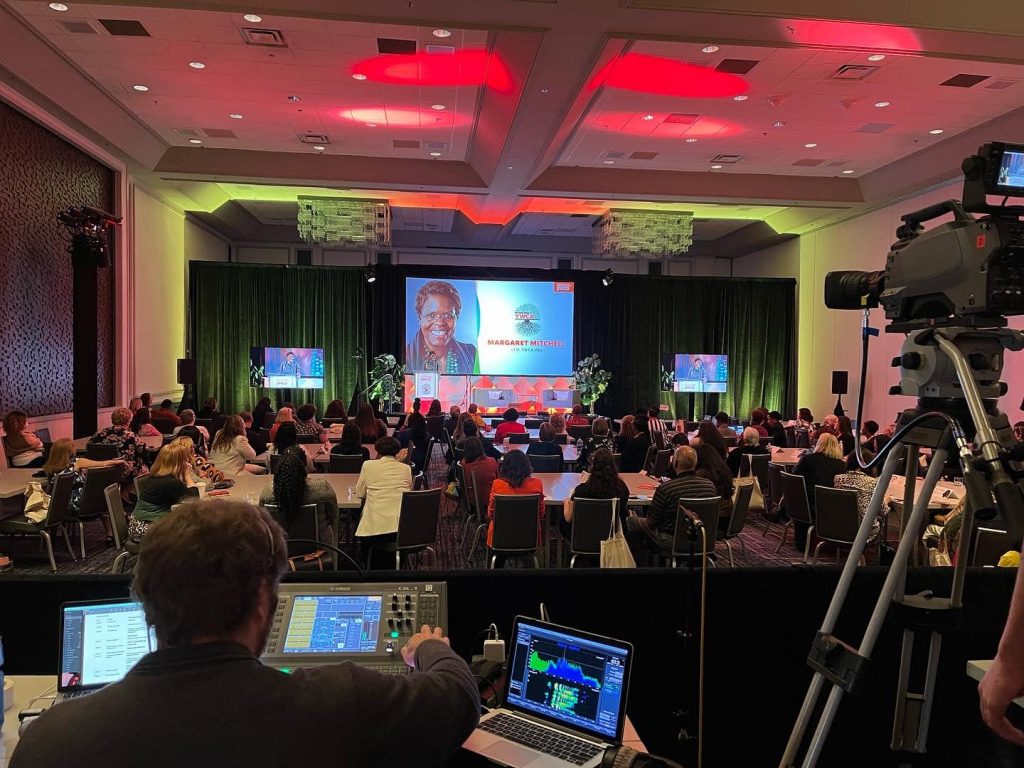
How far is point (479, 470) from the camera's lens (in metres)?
5.86

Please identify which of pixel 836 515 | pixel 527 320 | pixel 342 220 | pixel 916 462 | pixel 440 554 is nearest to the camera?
pixel 916 462

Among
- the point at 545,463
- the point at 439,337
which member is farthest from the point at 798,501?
the point at 439,337

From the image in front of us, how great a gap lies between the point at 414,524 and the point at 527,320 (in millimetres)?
10977

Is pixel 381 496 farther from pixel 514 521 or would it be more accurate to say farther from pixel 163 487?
pixel 163 487

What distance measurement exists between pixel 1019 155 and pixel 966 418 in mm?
559

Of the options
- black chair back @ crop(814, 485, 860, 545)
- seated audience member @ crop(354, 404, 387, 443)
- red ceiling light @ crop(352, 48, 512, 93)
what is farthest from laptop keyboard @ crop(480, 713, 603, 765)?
seated audience member @ crop(354, 404, 387, 443)

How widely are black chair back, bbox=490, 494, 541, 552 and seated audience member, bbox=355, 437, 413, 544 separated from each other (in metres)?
0.70

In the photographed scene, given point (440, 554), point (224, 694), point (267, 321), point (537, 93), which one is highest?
point (537, 93)

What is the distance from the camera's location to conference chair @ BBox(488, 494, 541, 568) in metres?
4.81

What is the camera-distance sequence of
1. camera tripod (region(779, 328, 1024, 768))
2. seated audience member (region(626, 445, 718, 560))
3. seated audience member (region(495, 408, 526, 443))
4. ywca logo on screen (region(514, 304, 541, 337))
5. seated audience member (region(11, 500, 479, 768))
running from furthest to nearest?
ywca logo on screen (region(514, 304, 541, 337)), seated audience member (region(495, 408, 526, 443)), seated audience member (region(626, 445, 718, 560)), camera tripod (region(779, 328, 1024, 768)), seated audience member (region(11, 500, 479, 768))

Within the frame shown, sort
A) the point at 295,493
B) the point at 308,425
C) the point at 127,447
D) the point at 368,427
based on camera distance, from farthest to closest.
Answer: the point at 308,425 → the point at 368,427 → the point at 127,447 → the point at 295,493

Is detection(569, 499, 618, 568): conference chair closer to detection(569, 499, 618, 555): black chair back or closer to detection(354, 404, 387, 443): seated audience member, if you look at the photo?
detection(569, 499, 618, 555): black chair back

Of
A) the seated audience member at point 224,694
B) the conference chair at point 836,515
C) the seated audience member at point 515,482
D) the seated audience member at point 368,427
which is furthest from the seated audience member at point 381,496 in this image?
the seated audience member at point 224,694

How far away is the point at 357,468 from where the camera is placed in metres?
6.51
